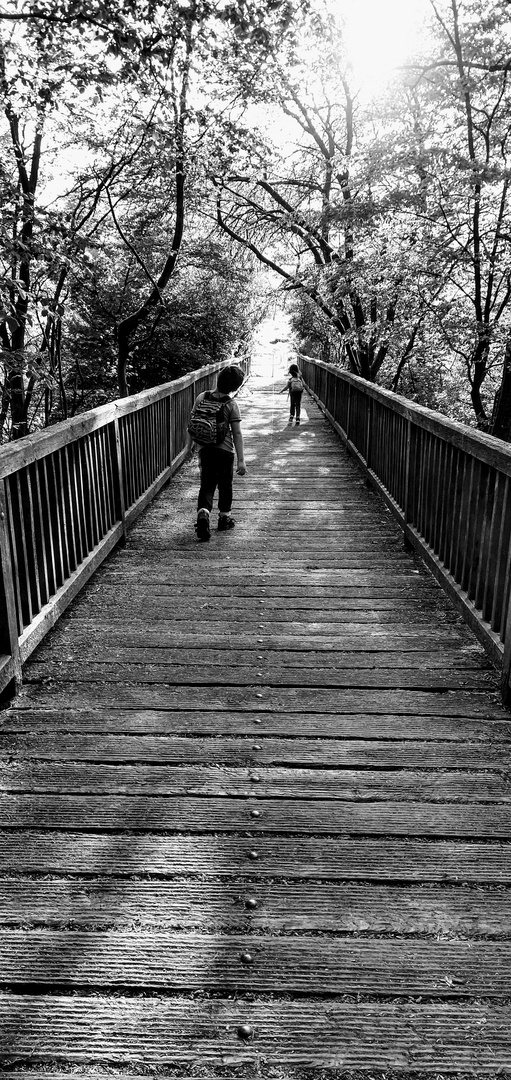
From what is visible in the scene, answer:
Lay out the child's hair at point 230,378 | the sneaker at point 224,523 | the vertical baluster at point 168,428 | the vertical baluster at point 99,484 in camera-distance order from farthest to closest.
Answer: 1. the vertical baluster at point 168,428
2. the sneaker at point 224,523
3. the child's hair at point 230,378
4. the vertical baluster at point 99,484

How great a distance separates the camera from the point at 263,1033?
188 cm

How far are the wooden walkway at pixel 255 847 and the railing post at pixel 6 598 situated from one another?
0.27m

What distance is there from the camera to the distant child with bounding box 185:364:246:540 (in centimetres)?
638

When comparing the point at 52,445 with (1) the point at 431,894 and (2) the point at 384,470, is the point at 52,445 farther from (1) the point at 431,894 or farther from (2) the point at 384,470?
(2) the point at 384,470

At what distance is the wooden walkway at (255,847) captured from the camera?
1.89 meters

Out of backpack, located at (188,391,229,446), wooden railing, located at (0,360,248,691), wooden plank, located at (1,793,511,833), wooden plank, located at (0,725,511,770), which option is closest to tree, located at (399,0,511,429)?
backpack, located at (188,391,229,446)

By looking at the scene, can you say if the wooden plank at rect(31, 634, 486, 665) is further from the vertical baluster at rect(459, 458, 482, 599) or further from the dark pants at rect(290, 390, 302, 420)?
the dark pants at rect(290, 390, 302, 420)

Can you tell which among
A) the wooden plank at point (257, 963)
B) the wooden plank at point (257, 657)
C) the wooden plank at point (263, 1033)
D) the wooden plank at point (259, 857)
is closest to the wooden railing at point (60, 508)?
the wooden plank at point (257, 657)

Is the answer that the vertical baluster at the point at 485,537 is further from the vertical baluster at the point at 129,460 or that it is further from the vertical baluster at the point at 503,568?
the vertical baluster at the point at 129,460

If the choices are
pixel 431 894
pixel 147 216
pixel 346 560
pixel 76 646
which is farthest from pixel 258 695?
pixel 147 216

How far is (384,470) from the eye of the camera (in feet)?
25.4

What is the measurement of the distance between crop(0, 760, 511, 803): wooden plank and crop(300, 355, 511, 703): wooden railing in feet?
2.50

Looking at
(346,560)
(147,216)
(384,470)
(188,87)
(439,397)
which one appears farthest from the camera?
(439,397)

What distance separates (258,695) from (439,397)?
16140 millimetres
